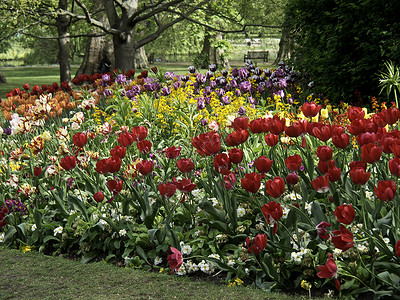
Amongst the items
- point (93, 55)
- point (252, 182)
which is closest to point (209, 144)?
point (252, 182)

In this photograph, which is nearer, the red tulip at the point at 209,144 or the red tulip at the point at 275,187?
the red tulip at the point at 275,187

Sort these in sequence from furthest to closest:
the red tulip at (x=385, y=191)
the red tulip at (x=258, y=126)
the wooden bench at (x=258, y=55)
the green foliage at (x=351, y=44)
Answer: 1. the wooden bench at (x=258, y=55)
2. the green foliage at (x=351, y=44)
3. the red tulip at (x=258, y=126)
4. the red tulip at (x=385, y=191)

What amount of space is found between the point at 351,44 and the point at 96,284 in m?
5.92

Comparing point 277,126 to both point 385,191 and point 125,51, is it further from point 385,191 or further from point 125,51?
point 125,51

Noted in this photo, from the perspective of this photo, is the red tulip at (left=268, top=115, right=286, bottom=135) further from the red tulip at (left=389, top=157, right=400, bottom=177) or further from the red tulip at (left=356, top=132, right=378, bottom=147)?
the red tulip at (left=389, top=157, right=400, bottom=177)

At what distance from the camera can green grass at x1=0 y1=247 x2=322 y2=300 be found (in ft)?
11.4

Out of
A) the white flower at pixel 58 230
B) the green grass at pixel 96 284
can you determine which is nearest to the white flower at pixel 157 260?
the green grass at pixel 96 284

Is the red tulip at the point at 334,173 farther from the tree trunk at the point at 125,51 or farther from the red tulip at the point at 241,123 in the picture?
the tree trunk at the point at 125,51

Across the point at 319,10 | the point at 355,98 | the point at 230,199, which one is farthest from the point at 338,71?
the point at 230,199

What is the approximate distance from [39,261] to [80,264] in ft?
1.35

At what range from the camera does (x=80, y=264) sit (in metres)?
4.23

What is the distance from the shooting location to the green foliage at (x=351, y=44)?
290 inches

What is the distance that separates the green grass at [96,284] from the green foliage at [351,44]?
4679 mm

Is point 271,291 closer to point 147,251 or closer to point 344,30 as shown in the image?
point 147,251
